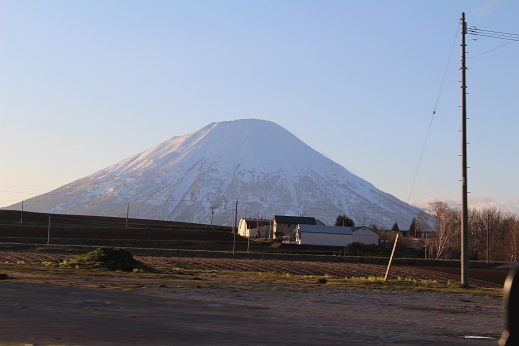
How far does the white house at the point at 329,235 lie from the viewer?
428ft

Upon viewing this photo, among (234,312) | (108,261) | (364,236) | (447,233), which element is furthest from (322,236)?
(234,312)

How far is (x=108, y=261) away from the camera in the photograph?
3269 centimetres

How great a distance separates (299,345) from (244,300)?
823cm

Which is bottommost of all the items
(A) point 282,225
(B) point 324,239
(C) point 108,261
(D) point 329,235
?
(C) point 108,261

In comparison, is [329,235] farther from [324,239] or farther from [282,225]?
[282,225]

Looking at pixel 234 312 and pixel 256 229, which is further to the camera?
pixel 256 229

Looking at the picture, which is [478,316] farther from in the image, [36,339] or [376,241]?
[376,241]

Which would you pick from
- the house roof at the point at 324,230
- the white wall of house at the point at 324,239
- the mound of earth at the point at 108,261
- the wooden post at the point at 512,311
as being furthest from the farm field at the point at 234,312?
the house roof at the point at 324,230

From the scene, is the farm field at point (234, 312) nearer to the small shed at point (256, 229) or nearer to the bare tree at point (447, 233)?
the bare tree at point (447, 233)

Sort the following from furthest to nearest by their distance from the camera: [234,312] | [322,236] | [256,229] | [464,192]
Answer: [256,229] < [322,236] < [464,192] < [234,312]

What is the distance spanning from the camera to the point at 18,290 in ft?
62.2

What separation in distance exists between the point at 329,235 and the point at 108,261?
338 ft

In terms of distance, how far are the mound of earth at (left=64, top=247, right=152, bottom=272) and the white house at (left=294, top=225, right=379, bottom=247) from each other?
9658 centimetres

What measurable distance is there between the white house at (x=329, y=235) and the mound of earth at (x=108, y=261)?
96.6 m
